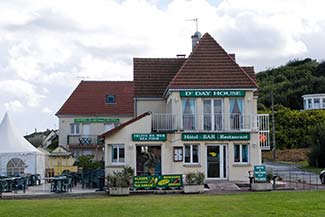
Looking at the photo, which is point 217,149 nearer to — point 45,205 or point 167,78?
point 167,78

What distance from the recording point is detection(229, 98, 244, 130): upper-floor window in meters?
38.2

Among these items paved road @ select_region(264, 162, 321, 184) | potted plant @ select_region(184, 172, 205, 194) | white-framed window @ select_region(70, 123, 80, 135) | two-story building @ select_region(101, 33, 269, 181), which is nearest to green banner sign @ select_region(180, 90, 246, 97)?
two-story building @ select_region(101, 33, 269, 181)

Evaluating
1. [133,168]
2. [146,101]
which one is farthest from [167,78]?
[133,168]

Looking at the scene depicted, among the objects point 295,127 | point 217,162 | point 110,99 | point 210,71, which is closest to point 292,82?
point 295,127

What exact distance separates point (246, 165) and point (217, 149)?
1.92 m

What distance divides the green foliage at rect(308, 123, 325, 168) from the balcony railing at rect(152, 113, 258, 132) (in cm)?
2124

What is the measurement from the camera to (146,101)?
42625 millimetres

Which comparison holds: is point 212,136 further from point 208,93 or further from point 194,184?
point 194,184

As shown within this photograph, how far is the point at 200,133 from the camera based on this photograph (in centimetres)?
3756

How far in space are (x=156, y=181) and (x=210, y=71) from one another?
969 cm

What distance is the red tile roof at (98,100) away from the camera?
216ft

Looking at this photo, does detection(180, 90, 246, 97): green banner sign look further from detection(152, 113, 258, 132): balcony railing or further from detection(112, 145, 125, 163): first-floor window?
detection(112, 145, 125, 163): first-floor window

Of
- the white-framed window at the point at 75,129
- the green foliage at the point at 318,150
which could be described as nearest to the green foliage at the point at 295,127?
the green foliage at the point at 318,150

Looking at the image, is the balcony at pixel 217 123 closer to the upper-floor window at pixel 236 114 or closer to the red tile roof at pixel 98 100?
the upper-floor window at pixel 236 114
